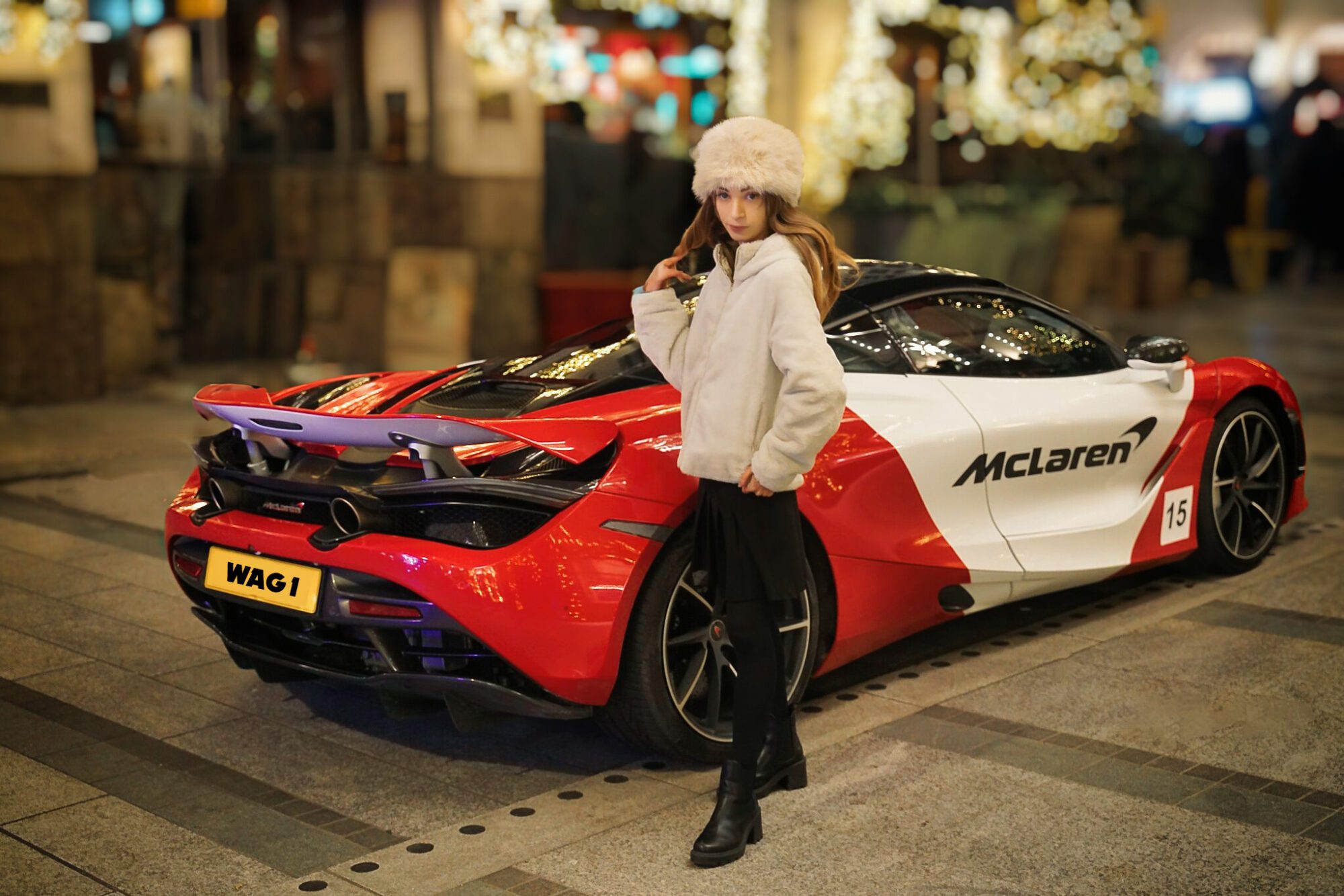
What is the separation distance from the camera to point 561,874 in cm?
362

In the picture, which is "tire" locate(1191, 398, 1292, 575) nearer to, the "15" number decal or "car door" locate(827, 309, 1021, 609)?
the "15" number decal

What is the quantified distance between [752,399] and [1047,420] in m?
1.83

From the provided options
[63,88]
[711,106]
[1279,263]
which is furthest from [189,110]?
[1279,263]

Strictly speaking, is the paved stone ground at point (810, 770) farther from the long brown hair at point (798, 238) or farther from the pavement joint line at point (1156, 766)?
the long brown hair at point (798, 238)

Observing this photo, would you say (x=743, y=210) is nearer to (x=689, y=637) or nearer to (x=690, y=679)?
(x=689, y=637)

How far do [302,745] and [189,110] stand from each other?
34.2 ft

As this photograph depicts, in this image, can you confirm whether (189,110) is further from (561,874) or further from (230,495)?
(561,874)

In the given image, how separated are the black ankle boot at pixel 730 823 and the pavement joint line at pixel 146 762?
761 mm

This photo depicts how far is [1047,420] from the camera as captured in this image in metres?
5.23

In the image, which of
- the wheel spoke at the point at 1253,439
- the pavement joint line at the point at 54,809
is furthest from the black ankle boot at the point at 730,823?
the wheel spoke at the point at 1253,439

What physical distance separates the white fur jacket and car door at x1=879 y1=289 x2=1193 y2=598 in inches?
51.9

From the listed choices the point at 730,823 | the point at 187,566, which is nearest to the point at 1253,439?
the point at 730,823

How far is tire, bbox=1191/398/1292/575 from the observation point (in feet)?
19.6

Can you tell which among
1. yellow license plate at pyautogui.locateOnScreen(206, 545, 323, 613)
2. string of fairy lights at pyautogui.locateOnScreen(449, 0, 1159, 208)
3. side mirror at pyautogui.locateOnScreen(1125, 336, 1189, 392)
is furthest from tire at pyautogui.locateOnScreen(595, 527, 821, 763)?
string of fairy lights at pyautogui.locateOnScreen(449, 0, 1159, 208)
